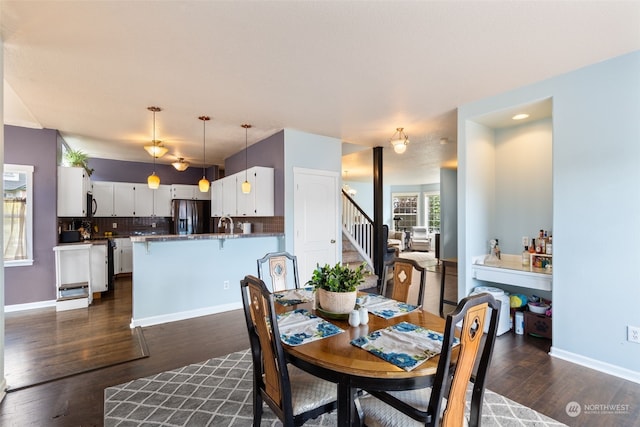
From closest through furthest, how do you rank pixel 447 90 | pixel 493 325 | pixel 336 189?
1. pixel 493 325
2. pixel 447 90
3. pixel 336 189

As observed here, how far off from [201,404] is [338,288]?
1.39 m

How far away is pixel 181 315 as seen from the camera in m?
4.10

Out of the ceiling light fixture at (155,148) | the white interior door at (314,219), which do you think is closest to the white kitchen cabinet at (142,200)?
the ceiling light fixture at (155,148)

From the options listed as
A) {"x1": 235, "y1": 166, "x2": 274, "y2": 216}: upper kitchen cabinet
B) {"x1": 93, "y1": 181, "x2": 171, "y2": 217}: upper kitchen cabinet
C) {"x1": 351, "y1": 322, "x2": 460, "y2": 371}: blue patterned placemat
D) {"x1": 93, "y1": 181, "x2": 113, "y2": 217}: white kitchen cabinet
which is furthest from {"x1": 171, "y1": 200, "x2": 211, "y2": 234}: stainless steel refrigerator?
{"x1": 351, "y1": 322, "x2": 460, "y2": 371}: blue patterned placemat

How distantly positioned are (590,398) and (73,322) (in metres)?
5.52

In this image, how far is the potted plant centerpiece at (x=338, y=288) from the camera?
1910mm

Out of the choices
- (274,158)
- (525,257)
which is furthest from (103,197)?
(525,257)

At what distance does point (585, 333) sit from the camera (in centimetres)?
277

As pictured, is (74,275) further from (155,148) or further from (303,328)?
(303,328)

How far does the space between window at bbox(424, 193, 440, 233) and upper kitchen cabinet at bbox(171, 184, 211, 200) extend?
8962mm

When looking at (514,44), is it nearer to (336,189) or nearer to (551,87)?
(551,87)

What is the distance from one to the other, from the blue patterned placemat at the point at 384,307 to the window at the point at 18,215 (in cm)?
511

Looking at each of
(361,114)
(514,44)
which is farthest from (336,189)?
(514,44)

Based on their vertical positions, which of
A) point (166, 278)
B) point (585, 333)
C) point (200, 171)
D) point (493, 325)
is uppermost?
point (200, 171)
